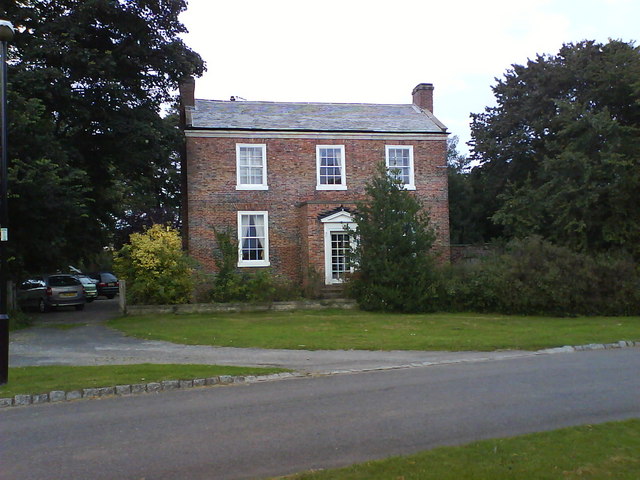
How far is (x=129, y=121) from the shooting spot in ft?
83.8

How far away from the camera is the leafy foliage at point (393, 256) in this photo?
77.7ft

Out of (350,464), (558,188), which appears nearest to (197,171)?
(558,188)

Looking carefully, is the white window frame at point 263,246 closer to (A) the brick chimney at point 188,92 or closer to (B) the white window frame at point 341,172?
(B) the white window frame at point 341,172

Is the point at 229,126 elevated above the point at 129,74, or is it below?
below

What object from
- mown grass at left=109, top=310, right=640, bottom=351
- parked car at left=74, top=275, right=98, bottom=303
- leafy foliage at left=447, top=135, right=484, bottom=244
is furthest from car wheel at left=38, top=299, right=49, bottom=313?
leafy foliage at left=447, top=135, right=484, bottom=244

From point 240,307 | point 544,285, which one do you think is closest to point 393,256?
point 544,285

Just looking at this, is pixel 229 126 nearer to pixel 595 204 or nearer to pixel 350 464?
pixel 595 204

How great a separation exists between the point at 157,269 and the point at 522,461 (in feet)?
62.6

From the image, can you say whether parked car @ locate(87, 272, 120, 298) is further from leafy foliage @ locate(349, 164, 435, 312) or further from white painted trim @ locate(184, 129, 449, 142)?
leafy foliage @ locate(349, 164, 435, 312)

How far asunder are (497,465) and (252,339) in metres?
11.5

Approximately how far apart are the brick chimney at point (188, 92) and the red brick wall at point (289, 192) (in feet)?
10.1

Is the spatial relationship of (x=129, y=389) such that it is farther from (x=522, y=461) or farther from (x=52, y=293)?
(x=52, y=293)

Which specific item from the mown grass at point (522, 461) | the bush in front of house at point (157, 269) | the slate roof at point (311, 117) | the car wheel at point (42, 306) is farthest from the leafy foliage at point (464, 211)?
the mown grass at point (522, 461)

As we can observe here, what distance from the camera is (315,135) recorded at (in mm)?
29484
